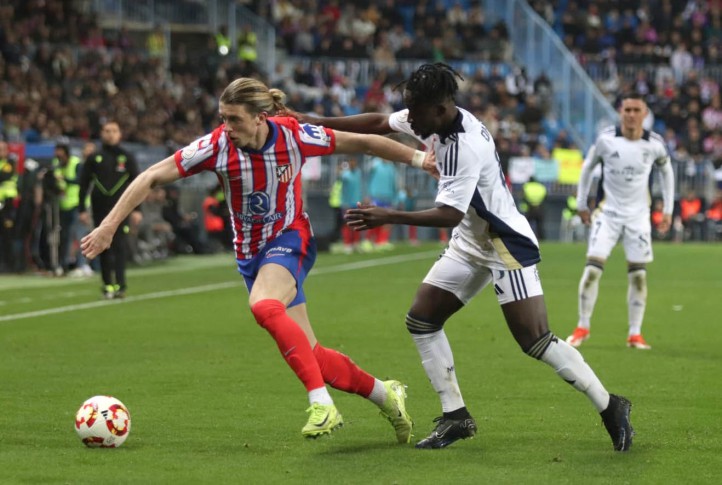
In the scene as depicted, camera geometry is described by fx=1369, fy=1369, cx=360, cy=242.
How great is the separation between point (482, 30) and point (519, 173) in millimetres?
8798

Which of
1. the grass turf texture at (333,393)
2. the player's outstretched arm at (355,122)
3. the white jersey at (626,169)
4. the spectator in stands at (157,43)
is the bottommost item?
the grass turf texture at (333,393)

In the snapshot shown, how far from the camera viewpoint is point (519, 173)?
37.3 meters

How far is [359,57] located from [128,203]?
35.9 m

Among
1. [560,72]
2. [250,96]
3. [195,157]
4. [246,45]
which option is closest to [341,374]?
[195,157]

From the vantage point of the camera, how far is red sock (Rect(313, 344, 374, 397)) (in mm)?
7828

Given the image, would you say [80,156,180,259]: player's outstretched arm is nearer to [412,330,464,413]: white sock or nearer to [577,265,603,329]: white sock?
[412,330,464,413]: white sock

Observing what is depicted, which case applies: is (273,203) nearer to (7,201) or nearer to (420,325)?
(420,325)

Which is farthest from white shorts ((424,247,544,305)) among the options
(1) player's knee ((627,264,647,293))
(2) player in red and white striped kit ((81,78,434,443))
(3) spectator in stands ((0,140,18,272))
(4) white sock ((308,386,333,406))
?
(3) spectator in stands ((0,140,18,272))

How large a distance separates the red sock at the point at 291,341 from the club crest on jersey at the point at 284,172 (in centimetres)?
78

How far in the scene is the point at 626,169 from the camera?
13.3 metres

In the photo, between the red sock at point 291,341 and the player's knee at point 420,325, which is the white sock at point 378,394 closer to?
the player's knee at point 420,325

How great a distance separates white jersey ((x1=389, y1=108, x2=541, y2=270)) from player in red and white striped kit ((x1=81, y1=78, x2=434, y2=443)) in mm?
358

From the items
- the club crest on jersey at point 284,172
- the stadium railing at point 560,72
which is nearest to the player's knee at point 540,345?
the club crest on jersey at point 284,172

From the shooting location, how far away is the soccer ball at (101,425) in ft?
25.1
